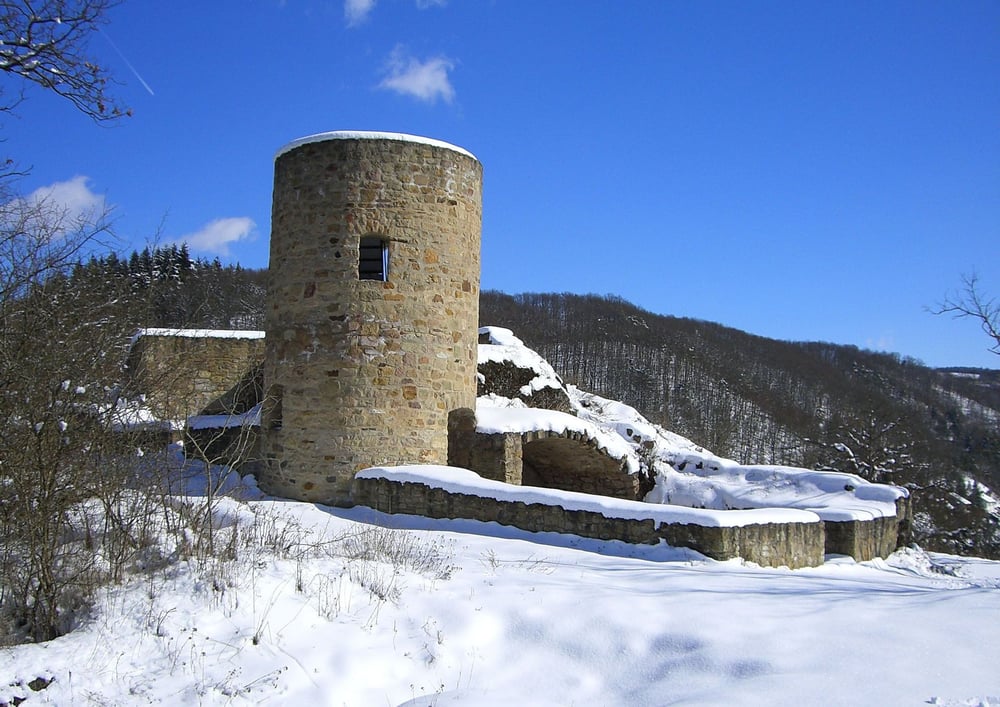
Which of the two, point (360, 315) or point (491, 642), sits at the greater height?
point (360, 315)

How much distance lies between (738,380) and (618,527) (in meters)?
70.4

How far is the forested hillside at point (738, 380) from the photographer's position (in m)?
59.9

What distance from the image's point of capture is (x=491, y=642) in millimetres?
5164

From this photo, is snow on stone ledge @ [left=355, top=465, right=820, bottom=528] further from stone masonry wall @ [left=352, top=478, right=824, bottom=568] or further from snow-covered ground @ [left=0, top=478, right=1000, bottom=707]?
snow-covered ground @ [left=0, top=478, right=1000, bottom=707]

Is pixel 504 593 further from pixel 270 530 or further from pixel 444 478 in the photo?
pixel 444 478

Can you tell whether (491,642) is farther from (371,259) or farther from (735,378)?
(735,378)

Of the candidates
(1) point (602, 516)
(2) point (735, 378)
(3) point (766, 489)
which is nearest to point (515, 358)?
(3) point (766, 489)

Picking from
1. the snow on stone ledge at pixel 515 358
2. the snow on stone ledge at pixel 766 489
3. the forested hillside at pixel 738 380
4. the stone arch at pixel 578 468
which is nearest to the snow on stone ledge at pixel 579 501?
the stone arch at pixel 578 468

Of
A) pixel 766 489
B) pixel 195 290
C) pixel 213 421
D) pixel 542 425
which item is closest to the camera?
pixel 542 425

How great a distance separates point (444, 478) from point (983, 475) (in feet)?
169

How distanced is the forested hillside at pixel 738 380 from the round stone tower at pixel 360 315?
119ft

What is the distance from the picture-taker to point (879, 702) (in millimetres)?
3705

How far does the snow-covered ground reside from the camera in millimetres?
4207

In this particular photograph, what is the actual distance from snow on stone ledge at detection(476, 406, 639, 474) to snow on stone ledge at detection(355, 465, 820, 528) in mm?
1835
